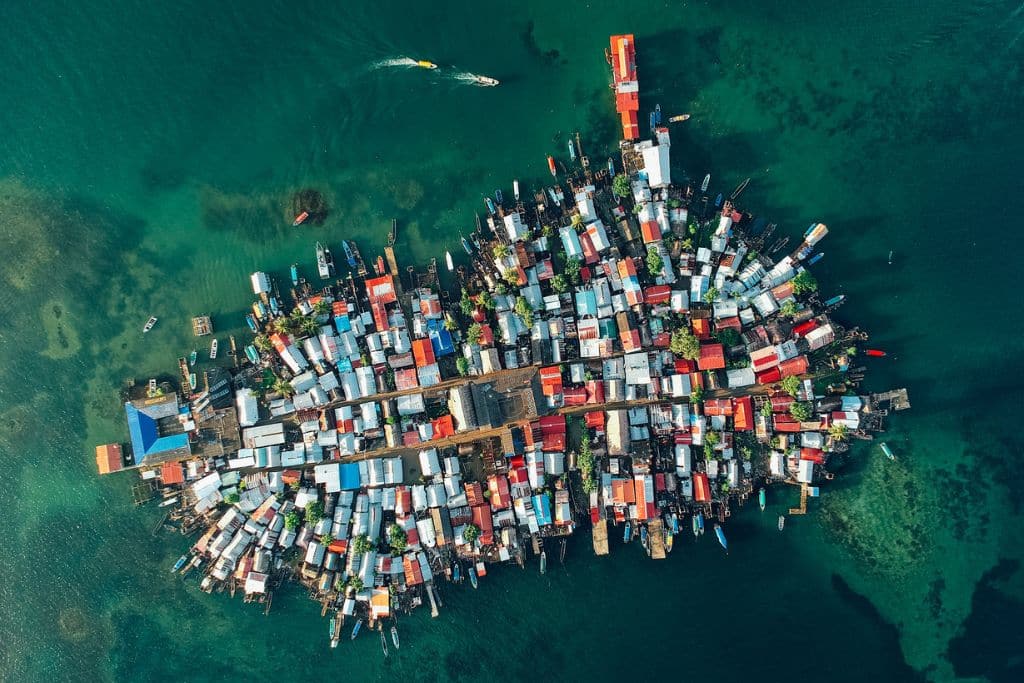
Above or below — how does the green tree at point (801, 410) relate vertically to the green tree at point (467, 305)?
below

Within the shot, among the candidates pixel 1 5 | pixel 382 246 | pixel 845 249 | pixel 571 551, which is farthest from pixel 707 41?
pixel 1 5

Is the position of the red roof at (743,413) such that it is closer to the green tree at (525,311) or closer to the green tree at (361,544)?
the green tree at (525,311)

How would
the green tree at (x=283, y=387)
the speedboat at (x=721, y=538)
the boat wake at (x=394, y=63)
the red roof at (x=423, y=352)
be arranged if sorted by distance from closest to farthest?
the green tree at (x=283, y=387) → the red roof at (x=423, y=352) → the speedboat at (x=721, y=538) → the boat wake at (x=394, y=63)

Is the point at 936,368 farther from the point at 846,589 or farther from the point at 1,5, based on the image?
the point at 1,5

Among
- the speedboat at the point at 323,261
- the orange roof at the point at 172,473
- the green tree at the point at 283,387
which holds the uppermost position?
the speedboat at the point at 323,261

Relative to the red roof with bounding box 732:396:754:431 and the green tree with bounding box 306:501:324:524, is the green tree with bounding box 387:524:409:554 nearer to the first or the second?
the green tree with bounding box 306:501:324:524

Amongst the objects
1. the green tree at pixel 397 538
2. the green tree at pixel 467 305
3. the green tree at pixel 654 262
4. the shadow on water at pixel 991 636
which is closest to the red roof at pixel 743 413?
the green tree at pixel 654 262

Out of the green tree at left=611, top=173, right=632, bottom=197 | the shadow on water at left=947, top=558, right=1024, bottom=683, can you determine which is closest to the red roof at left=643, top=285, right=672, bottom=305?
the green tree at left=611, top=173, right=632, bottom=197
